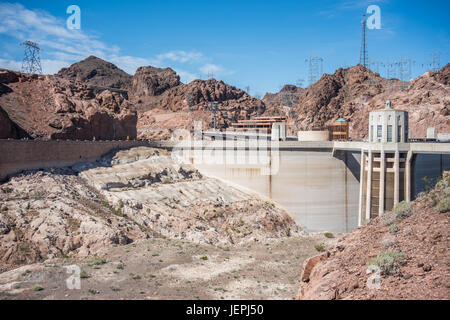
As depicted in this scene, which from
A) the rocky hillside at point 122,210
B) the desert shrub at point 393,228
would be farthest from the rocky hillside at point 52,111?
the desert shrub at point 393,228

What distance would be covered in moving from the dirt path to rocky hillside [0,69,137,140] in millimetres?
21649

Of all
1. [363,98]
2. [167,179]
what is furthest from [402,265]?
[363,98]

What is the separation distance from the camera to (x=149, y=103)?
138625mm

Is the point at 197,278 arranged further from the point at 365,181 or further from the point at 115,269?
the point at 365,181

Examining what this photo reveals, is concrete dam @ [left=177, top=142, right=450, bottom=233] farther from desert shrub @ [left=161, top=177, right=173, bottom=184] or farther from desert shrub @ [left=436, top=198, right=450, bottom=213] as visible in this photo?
desert shrub @ [left=436, top=198, right=450, bottom=213]

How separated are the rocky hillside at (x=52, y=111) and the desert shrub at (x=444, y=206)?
125ft

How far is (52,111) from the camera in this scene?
140ft

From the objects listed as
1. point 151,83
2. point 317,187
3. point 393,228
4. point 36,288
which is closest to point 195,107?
point 151,83

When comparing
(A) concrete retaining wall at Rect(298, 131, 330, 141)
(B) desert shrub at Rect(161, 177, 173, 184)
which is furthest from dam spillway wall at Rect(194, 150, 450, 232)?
(B) desert shrub at Rect(161, 177, 173, 184)

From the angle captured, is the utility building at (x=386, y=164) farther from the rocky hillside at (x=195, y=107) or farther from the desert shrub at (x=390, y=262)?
the rocky hillside at (x=195, y=107)

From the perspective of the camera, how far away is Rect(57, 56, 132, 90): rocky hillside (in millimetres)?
162975

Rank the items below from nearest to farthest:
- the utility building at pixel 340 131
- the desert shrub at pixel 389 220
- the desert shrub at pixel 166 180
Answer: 1. the desert shrub at pixel 389 220
2. the desert shrub at pixel 166 180
3. the utility building at pixel 340 131

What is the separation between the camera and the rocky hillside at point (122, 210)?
25188 mm
